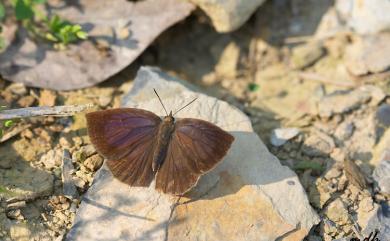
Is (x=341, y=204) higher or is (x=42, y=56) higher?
(x=42, y=56)

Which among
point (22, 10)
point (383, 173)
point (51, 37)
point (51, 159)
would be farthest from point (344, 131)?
point (22, 10)

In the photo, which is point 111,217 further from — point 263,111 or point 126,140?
point 263,111

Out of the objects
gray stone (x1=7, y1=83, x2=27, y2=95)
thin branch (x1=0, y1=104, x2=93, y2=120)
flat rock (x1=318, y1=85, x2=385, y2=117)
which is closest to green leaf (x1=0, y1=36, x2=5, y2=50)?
gray stone (x1=7, y1=83, x2=27, y2=95)

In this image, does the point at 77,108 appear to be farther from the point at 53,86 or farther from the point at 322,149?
the point at 322,149

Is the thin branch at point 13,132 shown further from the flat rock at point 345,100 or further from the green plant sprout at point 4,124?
the flat rock at point 345,100

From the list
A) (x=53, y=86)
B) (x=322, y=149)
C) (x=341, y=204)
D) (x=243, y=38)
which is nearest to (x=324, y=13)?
(x=243, y=38)

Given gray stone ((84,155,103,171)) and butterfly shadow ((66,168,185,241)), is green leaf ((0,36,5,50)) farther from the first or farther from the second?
A: butterfly shadow ((66,168,185,241))
